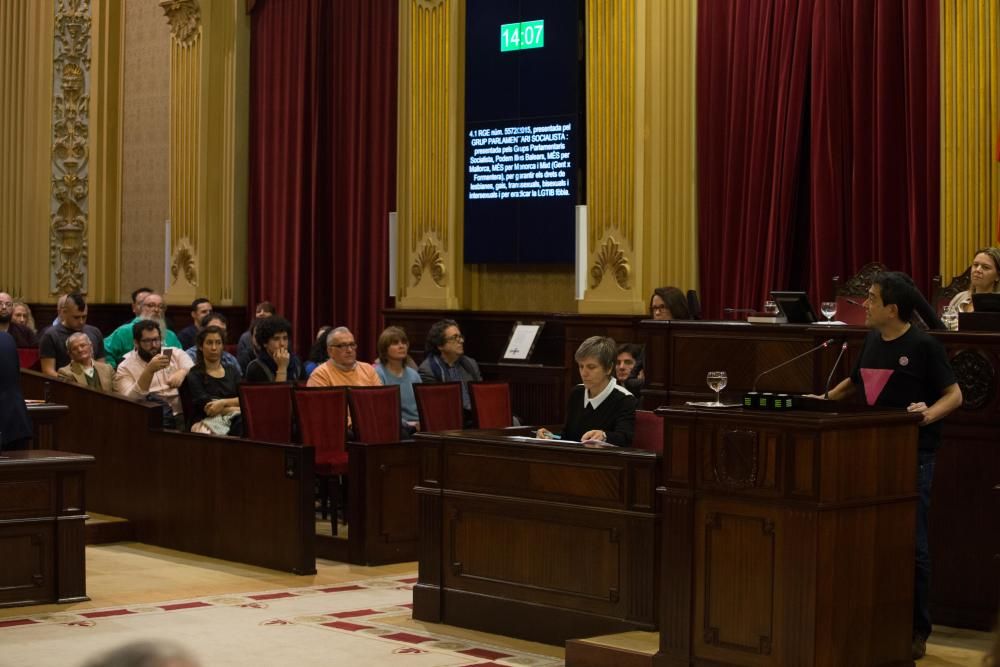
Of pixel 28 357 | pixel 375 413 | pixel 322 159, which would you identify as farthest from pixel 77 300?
pixel 375 413

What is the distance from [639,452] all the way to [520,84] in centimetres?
566

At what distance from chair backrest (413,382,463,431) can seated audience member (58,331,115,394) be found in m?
2.36

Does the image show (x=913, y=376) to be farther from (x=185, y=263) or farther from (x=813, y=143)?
(x=185, y=263)

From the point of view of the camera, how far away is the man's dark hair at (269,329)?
31.4 feet

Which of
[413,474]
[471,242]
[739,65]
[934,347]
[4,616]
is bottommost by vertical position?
[4,616]

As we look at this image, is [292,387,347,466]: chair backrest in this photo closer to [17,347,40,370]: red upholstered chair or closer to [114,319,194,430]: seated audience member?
[114,319,194,430]: seated audience member

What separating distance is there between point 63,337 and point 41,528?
4.00 metres

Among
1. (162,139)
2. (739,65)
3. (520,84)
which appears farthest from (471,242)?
(162,139)

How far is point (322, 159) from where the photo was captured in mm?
13102

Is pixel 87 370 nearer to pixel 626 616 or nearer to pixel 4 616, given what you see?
pixel 4 616

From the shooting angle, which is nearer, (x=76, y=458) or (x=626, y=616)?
(x=626, y=616)

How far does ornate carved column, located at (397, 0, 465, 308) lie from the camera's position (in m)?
11.7

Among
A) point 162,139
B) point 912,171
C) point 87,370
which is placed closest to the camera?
point 912,171

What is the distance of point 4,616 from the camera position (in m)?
7.02
